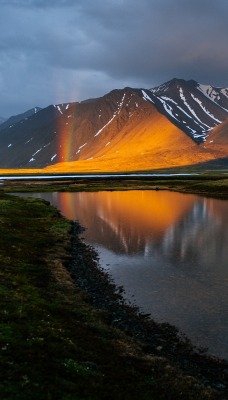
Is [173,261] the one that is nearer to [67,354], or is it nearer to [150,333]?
[150,333]

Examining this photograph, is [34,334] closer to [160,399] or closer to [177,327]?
[160,399]

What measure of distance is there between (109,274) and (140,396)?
25.2 m

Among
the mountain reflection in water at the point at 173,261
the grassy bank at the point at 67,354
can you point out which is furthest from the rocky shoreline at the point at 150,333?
the mountain reflection in water at the point at 173,261

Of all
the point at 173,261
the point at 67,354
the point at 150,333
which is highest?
the point at 67,354

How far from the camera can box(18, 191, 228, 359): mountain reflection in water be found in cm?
2900

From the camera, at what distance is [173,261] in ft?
151

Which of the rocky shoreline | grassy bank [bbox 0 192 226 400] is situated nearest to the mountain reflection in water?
the rocky shoreline

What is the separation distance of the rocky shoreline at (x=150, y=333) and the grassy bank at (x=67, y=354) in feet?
2.37

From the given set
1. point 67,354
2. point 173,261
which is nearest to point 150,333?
point 67,354

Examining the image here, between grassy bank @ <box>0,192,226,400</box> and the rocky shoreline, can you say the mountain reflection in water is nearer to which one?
the rocky shoreline

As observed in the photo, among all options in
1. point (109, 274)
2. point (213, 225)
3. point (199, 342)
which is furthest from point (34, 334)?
point (213, 225)

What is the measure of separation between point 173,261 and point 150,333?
19998 millimetres

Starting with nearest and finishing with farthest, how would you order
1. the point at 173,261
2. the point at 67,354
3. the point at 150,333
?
the point at 67,354 → the point at 150,333 → the point at 173,261

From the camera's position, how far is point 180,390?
18625 millimetres
